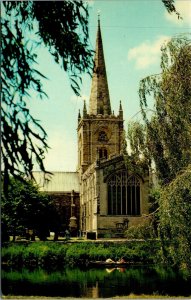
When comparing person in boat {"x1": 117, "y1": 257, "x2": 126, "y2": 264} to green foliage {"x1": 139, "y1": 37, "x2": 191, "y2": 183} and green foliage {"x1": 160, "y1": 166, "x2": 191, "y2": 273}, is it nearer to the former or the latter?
green foliage {"x1": 139, "y1": 37, "x2": 191, "y2": 183}

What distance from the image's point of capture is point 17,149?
796 cm

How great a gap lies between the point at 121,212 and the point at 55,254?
12.7 m

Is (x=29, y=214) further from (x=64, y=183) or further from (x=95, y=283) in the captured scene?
(x=64, y=183)

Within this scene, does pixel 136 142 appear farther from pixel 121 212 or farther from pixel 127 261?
pixel 121 212

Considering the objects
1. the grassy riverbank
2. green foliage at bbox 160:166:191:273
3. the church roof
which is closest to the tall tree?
green foliage at bbox 160:166:191:273

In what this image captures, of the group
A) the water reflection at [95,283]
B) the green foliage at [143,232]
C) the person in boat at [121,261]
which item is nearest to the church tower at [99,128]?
the person in boat at [121,261]

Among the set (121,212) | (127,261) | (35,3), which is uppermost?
(35,3)

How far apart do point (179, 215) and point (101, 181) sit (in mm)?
26970

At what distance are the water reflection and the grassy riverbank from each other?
2.44 metres

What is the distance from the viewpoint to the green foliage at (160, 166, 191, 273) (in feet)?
41.3

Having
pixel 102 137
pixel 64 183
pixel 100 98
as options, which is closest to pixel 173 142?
pixel 100 98

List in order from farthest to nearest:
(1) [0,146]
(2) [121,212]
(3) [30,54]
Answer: (2) [121,212] → (3) [30,54] → (1) [0,146]

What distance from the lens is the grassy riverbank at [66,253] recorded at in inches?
1022

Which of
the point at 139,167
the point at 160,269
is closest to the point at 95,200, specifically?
the point at 160,269
